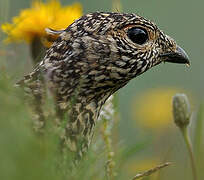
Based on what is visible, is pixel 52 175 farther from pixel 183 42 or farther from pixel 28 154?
pixel 183 42

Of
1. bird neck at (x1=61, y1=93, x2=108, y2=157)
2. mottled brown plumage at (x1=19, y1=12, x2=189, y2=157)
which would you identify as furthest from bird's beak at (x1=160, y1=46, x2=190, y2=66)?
bird neck at (x1=61, y1=93, x2=108, y2=157)

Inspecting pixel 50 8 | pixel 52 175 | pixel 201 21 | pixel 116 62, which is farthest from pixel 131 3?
pixel 52 175

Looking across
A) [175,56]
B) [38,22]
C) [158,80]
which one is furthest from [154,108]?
[158,80]

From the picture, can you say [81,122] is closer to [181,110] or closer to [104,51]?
[104,51]

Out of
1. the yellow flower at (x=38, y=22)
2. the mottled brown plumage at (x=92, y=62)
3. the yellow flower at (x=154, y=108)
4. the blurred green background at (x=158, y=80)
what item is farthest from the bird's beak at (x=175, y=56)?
the yellow flower at (x=154, y=108)

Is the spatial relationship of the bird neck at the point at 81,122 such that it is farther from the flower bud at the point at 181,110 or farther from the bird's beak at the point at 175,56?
the bird's beak at the point at 175,56
